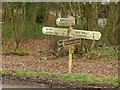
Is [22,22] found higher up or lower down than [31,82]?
higher up

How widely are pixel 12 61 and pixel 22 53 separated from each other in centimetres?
174

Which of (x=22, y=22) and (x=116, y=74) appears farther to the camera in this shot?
(x=22, y=22)

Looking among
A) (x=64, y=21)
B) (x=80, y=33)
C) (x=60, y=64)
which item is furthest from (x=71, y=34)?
(x=60, y=64)

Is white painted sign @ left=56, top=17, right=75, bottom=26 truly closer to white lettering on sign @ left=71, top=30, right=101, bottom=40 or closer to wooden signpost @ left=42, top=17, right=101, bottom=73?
wooden signpost @ left=42, top=17, right=101, bottom=73

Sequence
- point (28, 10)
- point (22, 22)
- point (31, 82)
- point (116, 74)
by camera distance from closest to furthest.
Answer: point (31, 82) < point (116, 74) < point (22, 22) < point (28, 10)

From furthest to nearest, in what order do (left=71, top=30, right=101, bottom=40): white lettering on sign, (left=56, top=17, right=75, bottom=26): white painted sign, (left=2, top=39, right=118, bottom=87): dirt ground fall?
(left=2, top=39, right=118, bottom=87): dirt ground, (left=56, top=17, right=75, bottom=26): white painted sign, (left=71, top=30, right=101, bottom=40): white lettering on sign

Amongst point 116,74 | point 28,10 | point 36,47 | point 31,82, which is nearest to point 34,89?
point 31,82

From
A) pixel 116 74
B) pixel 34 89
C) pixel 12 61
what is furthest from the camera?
pixel 12 61

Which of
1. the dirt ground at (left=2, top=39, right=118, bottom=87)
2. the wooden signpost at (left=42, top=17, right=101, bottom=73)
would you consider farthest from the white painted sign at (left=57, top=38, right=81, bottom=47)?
the dirt ground at (left=2, top=39, right=118, bottom=87)

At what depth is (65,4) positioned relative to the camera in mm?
11664

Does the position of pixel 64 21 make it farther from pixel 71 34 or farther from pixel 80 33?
pixel 80 33

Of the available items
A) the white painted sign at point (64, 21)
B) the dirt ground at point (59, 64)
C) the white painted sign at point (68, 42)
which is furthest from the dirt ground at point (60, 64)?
the white painted sign at point (64, 21)

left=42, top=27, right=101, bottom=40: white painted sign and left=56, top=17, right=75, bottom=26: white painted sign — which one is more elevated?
left=56, top=17, right=75, bottom=26: white painted sign

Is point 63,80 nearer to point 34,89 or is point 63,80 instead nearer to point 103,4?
point 34,89
